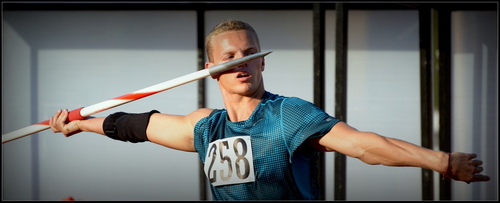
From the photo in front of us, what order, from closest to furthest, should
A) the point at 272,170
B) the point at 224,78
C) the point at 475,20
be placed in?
the point at 272,170
the point at 224,78
the point at 475,20

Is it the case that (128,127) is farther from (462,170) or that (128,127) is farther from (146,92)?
(462,170)

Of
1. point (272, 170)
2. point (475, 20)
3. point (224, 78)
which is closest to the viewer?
point (272, 170)

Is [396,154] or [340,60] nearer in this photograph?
[396,154]

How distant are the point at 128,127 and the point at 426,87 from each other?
3.07m

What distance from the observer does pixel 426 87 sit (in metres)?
5.05

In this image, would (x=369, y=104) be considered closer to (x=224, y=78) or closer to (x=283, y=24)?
(x=283, y=24)

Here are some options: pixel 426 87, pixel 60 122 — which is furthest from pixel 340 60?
pixel 60 122

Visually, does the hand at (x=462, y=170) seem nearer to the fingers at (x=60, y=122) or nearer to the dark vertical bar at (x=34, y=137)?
the fingers at (x=60, y=122)

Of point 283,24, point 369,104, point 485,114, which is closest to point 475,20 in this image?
point 485,114

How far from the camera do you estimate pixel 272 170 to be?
249 centimetres

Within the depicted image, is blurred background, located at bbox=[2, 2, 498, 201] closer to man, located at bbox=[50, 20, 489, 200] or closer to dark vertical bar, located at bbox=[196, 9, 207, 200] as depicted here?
dark vertical bar, located at bbox=[196, 9, 207, 200]

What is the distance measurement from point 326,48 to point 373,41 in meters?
0.43

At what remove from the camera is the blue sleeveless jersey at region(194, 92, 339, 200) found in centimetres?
242

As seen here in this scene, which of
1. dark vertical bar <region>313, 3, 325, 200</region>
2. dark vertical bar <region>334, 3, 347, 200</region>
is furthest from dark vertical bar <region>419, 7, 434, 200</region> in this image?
dark vertical bar <region>313, 3, 325, 200</region>
